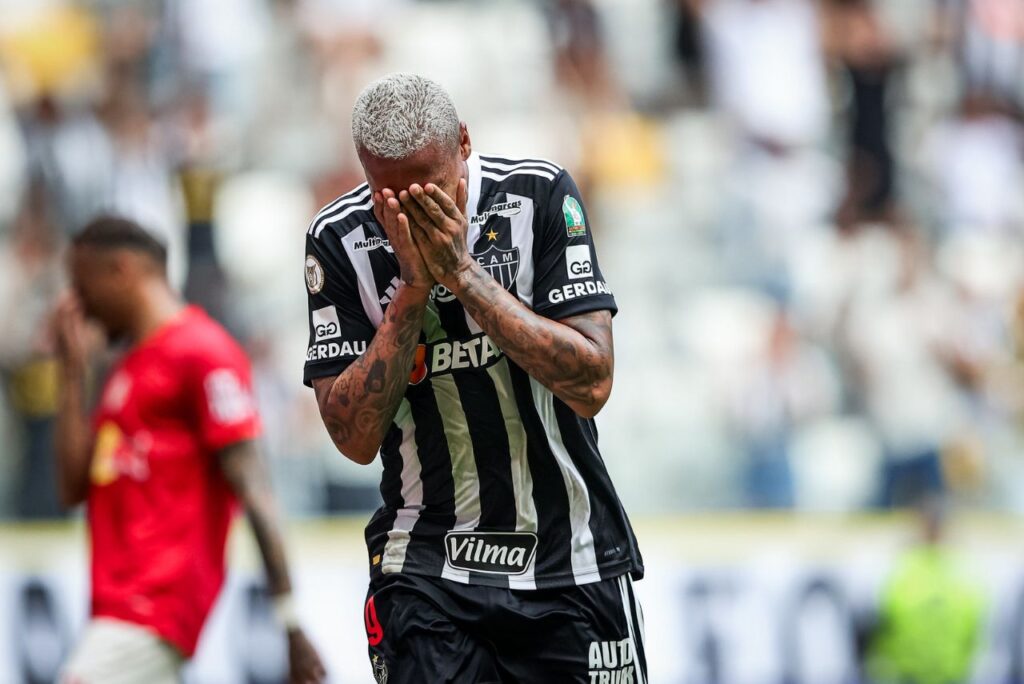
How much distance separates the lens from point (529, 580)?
4.09m

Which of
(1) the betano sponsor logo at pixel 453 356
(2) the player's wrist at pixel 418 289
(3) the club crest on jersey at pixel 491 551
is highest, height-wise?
(2) the player's wrist at pixel 418 289

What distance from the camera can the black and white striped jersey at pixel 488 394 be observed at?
4.09 metres

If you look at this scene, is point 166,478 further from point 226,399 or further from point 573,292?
point 573,292

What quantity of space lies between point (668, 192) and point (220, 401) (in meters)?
6.95

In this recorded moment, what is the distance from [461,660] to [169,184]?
8.01 metres

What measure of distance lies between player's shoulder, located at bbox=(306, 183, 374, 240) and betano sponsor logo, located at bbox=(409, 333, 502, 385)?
37 cm

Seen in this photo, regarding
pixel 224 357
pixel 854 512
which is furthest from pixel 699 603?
pixel 224 357

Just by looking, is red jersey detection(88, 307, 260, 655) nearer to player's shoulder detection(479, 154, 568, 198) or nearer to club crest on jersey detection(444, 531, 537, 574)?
club crest on jersey detection(444, 531, 537, 574)

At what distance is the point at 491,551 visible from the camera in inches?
162

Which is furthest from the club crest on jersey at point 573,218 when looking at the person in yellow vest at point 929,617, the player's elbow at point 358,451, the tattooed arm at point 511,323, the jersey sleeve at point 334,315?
the person in yellow vest at point 929,617

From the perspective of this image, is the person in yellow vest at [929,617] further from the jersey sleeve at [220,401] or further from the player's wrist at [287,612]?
the jersey sleeve at [220,401]

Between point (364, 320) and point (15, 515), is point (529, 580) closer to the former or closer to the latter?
point (364, 320)

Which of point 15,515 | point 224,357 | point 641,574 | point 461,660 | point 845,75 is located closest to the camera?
point 461,660

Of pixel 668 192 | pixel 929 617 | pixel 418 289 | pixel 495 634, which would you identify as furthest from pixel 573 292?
pixel 668 192
